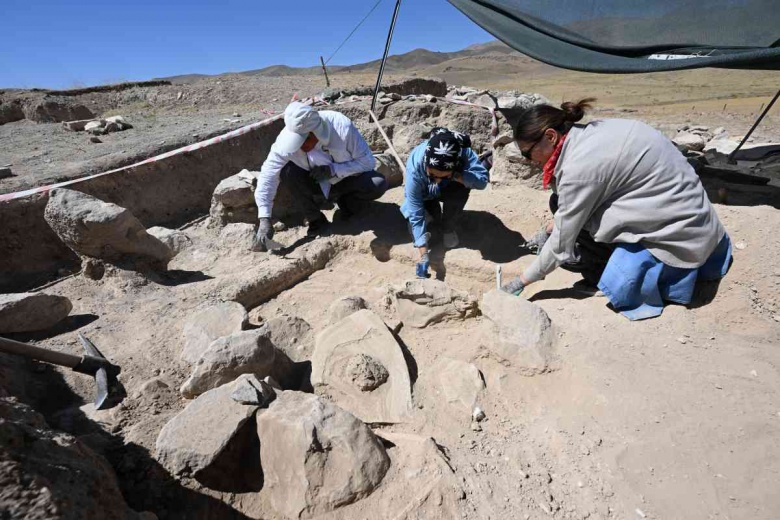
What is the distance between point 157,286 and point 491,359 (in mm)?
2360

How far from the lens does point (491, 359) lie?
2221 millimetres

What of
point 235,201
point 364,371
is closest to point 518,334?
point 364,371

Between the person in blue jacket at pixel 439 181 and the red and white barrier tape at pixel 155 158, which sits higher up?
the red and white barrier tape at pixel 155 158

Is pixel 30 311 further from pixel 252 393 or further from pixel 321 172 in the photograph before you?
pixel 321 172

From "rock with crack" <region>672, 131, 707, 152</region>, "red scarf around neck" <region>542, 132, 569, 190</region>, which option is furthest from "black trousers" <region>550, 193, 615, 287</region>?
"rock with crack" <region>672, 131, 707, 152</region>

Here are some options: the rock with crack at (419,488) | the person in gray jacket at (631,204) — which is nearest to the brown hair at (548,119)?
the person in gray jacket at (631,204)

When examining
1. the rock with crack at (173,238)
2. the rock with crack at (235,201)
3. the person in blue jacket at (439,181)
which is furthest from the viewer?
the rock with crack at (235,201)

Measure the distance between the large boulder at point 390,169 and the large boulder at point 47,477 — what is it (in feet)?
11.4

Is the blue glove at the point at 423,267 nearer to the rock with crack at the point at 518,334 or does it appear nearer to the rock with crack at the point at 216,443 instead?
the rock with crack at the point at 518,334

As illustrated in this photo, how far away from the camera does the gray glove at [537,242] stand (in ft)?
10.4

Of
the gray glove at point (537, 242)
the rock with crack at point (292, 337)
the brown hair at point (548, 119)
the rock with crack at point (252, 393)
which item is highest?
the brown hair at point (548, 119)

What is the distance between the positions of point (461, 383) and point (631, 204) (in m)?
1.25

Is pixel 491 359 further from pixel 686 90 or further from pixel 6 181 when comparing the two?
pixel 686 90

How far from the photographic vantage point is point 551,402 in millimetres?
1902
